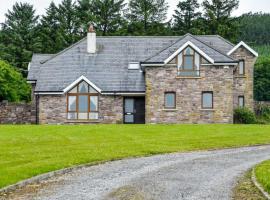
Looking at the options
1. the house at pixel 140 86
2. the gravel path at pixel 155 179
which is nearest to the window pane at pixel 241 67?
the house at pixel 140 86

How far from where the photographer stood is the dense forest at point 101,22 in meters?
72.9

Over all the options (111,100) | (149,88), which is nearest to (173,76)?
(149,88)

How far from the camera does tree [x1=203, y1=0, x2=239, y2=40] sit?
244ft

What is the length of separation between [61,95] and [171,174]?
27338mm

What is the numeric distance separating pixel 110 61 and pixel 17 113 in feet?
25.4

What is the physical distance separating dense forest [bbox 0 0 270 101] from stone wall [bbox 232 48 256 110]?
26269 mm

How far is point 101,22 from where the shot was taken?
246 ft

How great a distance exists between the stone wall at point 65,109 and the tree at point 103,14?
32.6 metres

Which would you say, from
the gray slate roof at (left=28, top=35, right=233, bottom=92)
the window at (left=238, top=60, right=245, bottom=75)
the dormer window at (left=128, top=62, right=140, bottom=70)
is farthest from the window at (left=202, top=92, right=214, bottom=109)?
the window at (left=238, top=60, right=245, bottom=75)

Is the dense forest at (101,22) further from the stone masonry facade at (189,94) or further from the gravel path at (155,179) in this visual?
the gravel path at (155,179)

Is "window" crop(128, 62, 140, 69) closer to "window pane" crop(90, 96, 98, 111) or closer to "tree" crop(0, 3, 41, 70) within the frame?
"window pane" crop(90, 96, 98, 111)

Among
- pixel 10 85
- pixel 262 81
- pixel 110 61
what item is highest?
pixel 262 81

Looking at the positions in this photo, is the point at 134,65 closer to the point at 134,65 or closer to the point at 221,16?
the point at 134,65

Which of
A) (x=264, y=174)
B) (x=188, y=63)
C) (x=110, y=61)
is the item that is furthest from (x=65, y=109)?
(x=264, y=174)
